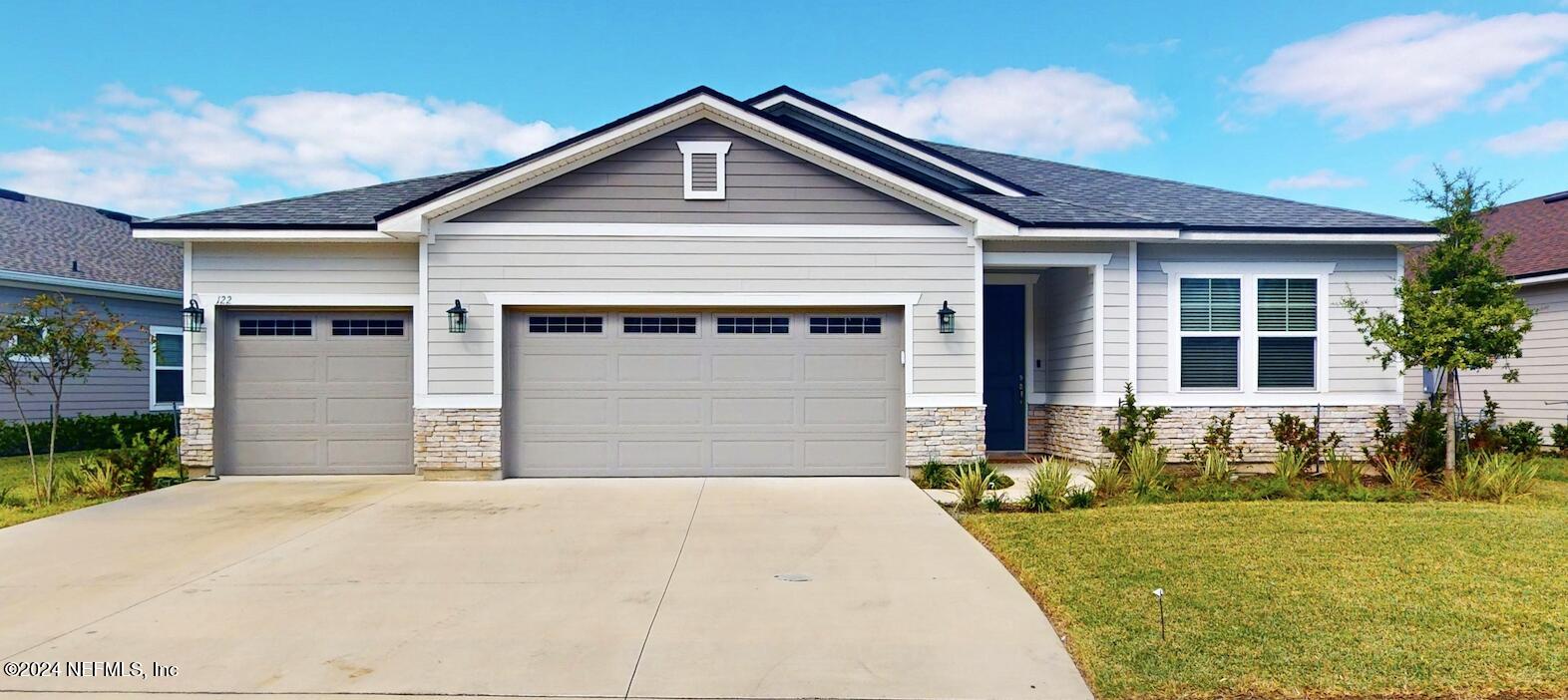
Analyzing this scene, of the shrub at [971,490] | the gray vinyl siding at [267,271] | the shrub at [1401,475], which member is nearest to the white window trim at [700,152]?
the gray vinyl siding at [267,271]

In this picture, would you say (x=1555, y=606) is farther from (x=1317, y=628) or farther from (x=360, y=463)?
(x=360, y=463)

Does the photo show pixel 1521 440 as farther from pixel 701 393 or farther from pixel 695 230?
pixel 695 230

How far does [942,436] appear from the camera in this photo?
9930 mm

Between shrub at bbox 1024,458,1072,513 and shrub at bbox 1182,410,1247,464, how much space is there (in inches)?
109

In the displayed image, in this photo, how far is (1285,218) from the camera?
10.8 m

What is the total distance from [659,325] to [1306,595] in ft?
24.2

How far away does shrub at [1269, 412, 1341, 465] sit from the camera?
31.6 ft

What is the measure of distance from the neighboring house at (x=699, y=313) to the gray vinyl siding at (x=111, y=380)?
532 cm

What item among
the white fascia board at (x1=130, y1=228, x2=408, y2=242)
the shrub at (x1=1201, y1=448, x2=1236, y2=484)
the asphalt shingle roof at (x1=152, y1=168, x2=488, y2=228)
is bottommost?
the shrub at (x1=1201, y1=448, x2=1236, y2=484)

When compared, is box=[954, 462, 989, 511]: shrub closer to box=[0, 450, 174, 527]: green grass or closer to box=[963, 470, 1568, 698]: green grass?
box=[963, 470, 1568, 698]: green grass

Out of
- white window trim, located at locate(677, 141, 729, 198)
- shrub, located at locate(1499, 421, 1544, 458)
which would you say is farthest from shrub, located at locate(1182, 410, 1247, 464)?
white window trim, located at locate(677, 141, 729, 198)

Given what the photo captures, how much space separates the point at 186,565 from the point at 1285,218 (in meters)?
12.8

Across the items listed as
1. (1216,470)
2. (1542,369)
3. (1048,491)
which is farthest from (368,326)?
(1542,369)

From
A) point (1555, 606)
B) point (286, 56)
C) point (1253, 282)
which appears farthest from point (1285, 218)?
point (286, 56)
